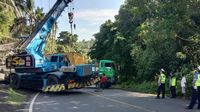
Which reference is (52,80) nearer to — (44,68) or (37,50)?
(44,68)

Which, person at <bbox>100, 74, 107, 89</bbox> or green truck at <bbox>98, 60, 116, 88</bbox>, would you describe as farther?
green truck at <bbox>98, 60, 116, 88</bbox>

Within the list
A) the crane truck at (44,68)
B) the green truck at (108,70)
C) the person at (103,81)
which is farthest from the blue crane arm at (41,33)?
the green truck at (108,70)

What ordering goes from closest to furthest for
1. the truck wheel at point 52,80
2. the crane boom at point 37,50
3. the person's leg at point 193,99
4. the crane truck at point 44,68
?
1. the person's leg at point 193,99
2. the crane truck at point 44,68
3. the truck wheel at point 52,80
4. the crane boom at point 37,50

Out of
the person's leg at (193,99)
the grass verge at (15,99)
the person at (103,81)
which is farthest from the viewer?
the person at (103,81)

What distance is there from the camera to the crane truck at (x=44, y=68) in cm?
2764

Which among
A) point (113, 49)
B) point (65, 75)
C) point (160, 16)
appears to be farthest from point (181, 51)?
point (113, 49)

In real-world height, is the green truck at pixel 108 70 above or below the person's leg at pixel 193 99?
above

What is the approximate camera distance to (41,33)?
3094 cm

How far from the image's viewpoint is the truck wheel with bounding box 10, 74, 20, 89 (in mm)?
30922

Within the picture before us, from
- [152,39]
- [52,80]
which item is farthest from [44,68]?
[152,39]

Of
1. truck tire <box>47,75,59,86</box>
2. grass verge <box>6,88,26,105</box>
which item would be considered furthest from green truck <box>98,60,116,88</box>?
grass verge <box>6,88,26,105</box>

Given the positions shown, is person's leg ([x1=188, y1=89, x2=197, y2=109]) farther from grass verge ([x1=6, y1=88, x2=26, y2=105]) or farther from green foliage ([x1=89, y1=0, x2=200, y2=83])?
grass verge ([x1=6, y1=88, x2=26, y2=105])

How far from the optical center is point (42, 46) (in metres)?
31.1

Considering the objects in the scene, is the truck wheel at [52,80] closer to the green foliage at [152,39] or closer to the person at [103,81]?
the green foliage at [152,39]
